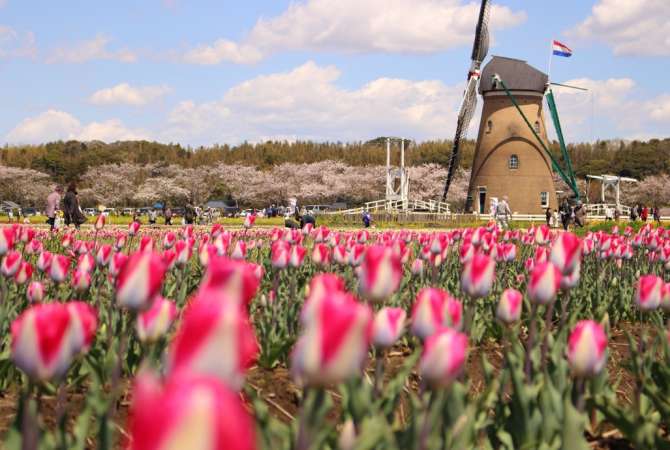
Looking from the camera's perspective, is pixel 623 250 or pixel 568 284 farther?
pixel 623 250

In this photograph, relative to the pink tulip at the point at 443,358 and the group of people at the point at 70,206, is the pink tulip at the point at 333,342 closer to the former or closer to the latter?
the pink tulip at the point at 443,358

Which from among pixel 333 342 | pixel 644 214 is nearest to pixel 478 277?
pixel 333 342

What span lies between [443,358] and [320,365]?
54cm

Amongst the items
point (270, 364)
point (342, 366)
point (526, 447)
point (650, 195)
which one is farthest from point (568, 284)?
point (650, 195)

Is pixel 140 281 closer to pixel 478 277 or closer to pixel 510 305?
pixel 478 277

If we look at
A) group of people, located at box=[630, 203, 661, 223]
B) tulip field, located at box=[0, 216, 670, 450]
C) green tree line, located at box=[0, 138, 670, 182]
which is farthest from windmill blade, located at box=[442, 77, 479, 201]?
green tree line, located at box=[0, 138, 670, 182]

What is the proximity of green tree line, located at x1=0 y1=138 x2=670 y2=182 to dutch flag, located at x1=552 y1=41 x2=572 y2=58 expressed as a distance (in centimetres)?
4708

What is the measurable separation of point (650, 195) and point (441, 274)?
80128 millimetres

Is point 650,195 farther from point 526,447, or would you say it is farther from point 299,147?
point 526,447

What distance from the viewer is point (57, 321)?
4.74 ft

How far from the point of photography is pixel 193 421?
60cm

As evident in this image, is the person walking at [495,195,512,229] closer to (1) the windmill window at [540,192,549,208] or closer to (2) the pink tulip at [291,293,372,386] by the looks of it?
(1) the windmill window at [540,192,549,208]

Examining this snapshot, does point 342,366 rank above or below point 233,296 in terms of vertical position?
below

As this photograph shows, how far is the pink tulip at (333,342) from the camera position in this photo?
1.07m
